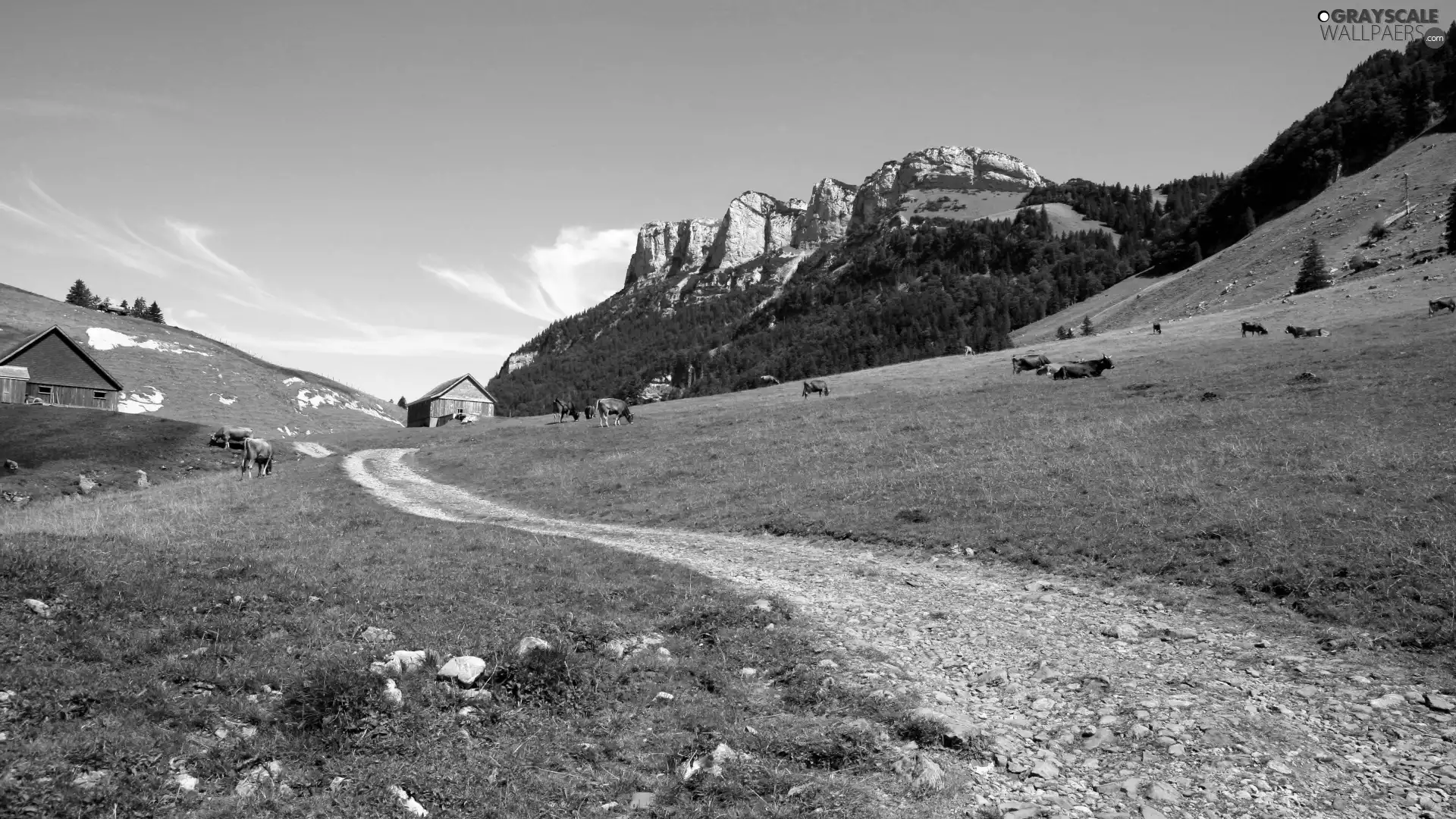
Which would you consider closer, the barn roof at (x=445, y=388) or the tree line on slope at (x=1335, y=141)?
the barn roof at (x=445, y=388)

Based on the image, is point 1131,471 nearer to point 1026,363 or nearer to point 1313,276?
point 1026,363

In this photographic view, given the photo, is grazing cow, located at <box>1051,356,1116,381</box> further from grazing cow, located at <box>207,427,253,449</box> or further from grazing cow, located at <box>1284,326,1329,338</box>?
grazing cow, located at <box>207,427,253,449</box>

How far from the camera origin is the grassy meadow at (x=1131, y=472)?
12.7m

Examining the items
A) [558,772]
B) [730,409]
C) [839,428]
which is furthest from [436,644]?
[730,409]

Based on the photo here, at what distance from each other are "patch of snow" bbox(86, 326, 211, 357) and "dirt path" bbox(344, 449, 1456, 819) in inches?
4838

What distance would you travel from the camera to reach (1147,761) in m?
7.13

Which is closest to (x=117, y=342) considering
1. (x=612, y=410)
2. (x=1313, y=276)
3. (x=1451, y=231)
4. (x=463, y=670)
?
(x=612, y=410)

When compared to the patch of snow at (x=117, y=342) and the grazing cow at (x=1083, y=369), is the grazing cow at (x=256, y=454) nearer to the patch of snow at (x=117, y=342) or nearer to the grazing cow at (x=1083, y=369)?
the grazing cow at (x=1083, y=369)

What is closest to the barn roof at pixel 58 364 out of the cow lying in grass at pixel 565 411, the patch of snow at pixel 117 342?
the patch of snow at pixel 117 342

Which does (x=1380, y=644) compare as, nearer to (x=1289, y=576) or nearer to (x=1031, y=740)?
(x=1289, y=576)

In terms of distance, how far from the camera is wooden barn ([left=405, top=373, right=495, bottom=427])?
92.7 m

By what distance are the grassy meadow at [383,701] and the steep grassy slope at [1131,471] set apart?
8.05m

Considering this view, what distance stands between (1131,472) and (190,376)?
4650 inches

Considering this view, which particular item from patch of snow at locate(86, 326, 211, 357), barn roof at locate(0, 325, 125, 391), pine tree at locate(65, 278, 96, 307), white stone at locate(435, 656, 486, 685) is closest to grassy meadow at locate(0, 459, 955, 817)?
white stone at locate(435, 656, 486, 685)
